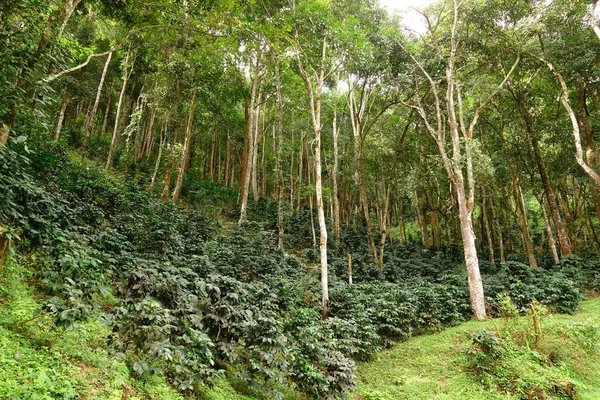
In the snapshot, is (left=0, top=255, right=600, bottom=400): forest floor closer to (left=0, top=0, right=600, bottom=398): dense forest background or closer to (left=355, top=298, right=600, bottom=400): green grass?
(left=355, top=298, right=600, bottom=400): green grass

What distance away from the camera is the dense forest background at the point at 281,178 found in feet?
13.9

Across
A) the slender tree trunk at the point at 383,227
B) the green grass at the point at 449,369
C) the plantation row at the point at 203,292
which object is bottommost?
the green grass at the point at 449,369

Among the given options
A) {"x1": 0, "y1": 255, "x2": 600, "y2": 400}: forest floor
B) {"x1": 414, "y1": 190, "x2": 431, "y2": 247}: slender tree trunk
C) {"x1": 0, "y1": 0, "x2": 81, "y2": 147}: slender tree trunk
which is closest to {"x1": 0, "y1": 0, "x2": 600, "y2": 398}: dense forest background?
{"x1": 0, "y1": 0, "x2": 81, "y2": 147}: slender tree trunk

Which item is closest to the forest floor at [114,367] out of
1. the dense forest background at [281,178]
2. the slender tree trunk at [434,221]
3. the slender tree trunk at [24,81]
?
the dense forest background at [281,178]

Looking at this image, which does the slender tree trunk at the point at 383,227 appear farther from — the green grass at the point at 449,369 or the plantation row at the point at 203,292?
the green grass at the point at 449,369

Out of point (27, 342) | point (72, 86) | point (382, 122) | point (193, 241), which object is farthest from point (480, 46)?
point (72, 86)

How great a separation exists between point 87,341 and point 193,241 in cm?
632

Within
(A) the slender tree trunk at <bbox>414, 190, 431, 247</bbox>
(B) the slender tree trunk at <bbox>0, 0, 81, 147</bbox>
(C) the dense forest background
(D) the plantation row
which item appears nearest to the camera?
(D) the plantation row

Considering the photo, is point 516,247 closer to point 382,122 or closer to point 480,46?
point 382,122

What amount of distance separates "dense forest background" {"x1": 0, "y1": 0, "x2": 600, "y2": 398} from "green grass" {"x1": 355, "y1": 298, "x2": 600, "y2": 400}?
0.61 meters

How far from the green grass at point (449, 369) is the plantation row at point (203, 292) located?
0.57m

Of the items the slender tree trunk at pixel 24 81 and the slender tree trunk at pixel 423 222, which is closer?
the slender tree trunk at pixel 24 81

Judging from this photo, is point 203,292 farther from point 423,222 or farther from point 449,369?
point 423,222

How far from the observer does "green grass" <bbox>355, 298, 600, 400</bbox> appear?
6340 mm
